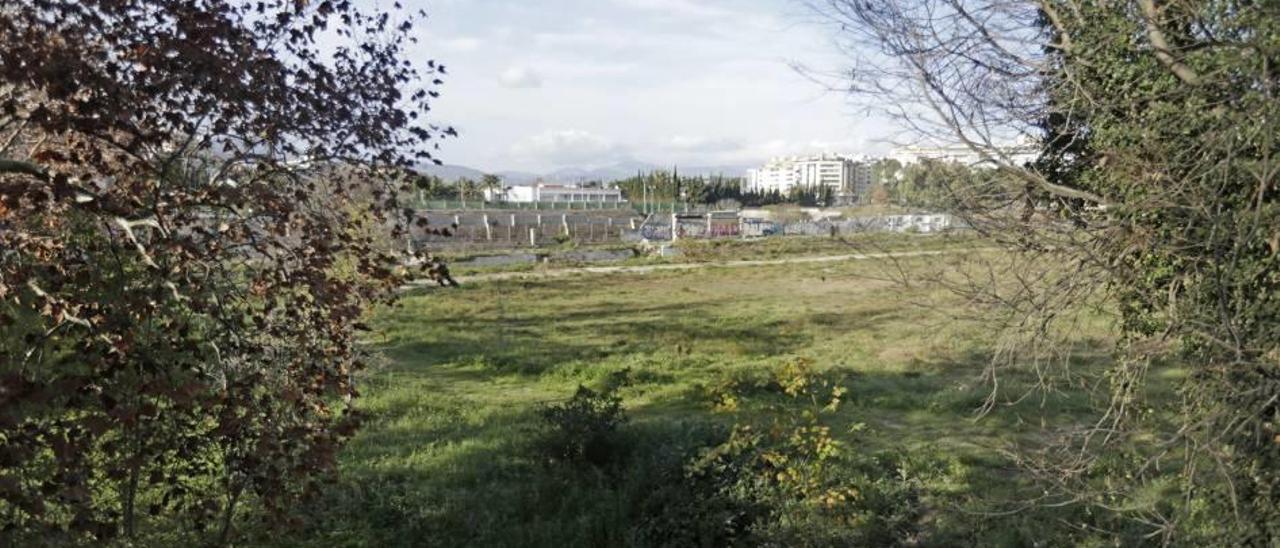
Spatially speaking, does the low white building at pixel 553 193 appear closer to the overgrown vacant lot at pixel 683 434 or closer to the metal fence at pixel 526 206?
the metal fence at pixel 526 206

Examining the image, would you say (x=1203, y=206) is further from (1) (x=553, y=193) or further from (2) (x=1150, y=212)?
(1) (x=553, y=193)

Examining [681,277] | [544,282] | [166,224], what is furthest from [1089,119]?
[681,277]

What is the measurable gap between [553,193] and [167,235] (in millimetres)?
128733

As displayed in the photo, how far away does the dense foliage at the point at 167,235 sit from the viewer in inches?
131

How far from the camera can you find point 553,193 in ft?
431

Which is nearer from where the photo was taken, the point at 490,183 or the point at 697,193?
the point at 490,183

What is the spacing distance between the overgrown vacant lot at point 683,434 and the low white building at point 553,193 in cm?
8611

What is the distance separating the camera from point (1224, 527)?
17.6 ft

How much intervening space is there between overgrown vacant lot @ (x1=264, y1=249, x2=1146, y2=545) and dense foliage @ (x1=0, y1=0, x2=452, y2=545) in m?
2.51

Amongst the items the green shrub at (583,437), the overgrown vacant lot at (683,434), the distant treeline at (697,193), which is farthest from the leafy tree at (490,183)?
the green shrub at (583,437)

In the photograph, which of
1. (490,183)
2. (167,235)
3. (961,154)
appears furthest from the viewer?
(490,183)

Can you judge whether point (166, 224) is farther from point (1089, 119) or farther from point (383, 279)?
point (1089, 119)

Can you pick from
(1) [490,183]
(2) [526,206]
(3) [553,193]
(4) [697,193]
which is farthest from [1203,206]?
(3) [553,193]

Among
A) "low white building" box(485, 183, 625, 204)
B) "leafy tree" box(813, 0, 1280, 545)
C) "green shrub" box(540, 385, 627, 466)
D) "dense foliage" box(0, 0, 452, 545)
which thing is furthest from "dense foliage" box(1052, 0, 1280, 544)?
"low white building" box(485, 183, 625, 204)
